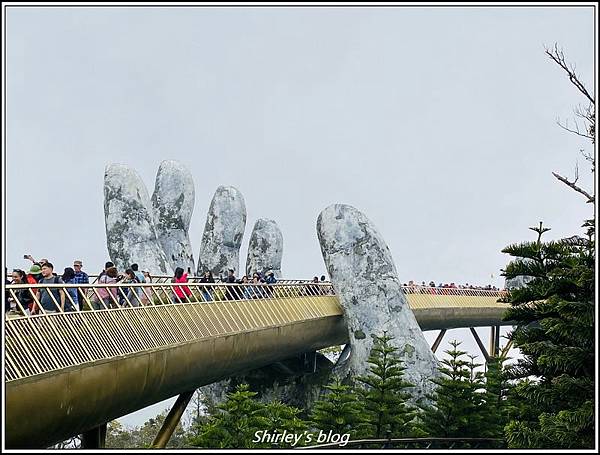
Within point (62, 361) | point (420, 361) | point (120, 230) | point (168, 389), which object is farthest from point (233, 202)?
point (62, 361)

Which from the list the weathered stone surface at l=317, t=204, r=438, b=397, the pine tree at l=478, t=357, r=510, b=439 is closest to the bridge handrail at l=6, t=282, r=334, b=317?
the weathered stone surface at l=317, t=204, r=438, b=397

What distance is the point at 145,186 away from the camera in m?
29.8

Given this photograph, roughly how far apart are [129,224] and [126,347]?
1820 centimetres

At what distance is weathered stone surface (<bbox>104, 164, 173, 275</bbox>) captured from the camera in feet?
92.6

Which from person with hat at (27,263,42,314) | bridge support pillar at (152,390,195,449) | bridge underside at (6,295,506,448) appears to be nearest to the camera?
bridge underside at (6,295,506,448)

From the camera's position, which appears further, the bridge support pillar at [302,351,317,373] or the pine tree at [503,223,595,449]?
the bridge support pillar at [302,351,317,373]

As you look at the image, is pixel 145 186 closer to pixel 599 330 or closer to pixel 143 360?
pixel 143 360

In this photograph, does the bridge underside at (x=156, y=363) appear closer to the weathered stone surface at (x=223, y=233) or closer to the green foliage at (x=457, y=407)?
the green foliage at (x=457, y=407)

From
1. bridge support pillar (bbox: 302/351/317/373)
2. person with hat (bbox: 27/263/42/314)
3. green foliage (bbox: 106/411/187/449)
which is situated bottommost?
green foliage (bbox: 106/411/187/449)

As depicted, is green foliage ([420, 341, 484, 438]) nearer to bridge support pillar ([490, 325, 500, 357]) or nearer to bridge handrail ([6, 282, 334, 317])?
bridge handrail ([6, 282, 334, 317])

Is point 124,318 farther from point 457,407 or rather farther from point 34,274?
point 457,407

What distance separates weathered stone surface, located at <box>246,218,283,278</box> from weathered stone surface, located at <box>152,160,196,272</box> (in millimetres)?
2516

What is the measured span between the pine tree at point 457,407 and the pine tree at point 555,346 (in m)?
3.68

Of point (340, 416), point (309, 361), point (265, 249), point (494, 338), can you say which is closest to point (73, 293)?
point (340, 416)
